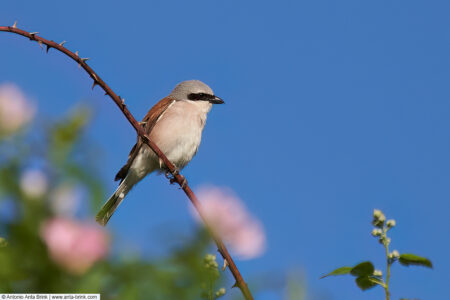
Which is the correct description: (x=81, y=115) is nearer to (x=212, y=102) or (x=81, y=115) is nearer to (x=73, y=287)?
(x=73, y=287)

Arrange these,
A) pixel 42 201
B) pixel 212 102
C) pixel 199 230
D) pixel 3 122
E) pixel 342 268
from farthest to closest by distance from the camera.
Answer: pixel 212 102 → pixel 3 122 → pixel 199 230 → pixel 342 268 → pixel 42 201

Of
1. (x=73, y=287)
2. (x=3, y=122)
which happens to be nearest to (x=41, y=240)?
(x=73, y=287)

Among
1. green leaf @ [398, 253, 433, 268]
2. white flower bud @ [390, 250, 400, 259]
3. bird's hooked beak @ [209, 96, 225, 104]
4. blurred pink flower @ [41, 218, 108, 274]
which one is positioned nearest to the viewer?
blurred pink flower @ [41, 218, 108, 274]

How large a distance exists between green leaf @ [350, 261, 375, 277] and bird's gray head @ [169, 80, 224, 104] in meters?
4.06

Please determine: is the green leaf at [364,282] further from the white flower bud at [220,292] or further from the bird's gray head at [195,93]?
the bird's gray head at [195,93]

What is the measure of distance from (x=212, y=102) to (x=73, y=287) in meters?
4.38

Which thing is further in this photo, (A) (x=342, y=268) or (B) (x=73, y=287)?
(A) (x=342, y=268)

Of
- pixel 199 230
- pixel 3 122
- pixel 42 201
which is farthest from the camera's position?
pixel 3 122

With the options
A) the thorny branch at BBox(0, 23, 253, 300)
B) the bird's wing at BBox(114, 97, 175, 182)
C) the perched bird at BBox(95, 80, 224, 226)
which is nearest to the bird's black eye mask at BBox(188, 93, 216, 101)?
the perched bird at BBox(95, 80, 224, 226)

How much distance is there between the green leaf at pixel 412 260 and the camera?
3.66 feet

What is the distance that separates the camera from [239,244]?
1230mm

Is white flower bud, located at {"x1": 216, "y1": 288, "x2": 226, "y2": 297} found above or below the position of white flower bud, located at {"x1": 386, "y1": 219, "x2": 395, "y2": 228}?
below

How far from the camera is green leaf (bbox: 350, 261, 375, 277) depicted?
46.8 inches

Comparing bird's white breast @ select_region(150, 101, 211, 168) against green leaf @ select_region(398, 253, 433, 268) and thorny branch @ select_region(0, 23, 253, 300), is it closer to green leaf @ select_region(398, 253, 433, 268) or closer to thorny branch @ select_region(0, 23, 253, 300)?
thorny branch @ select_region(0, 23, 253, 300)
